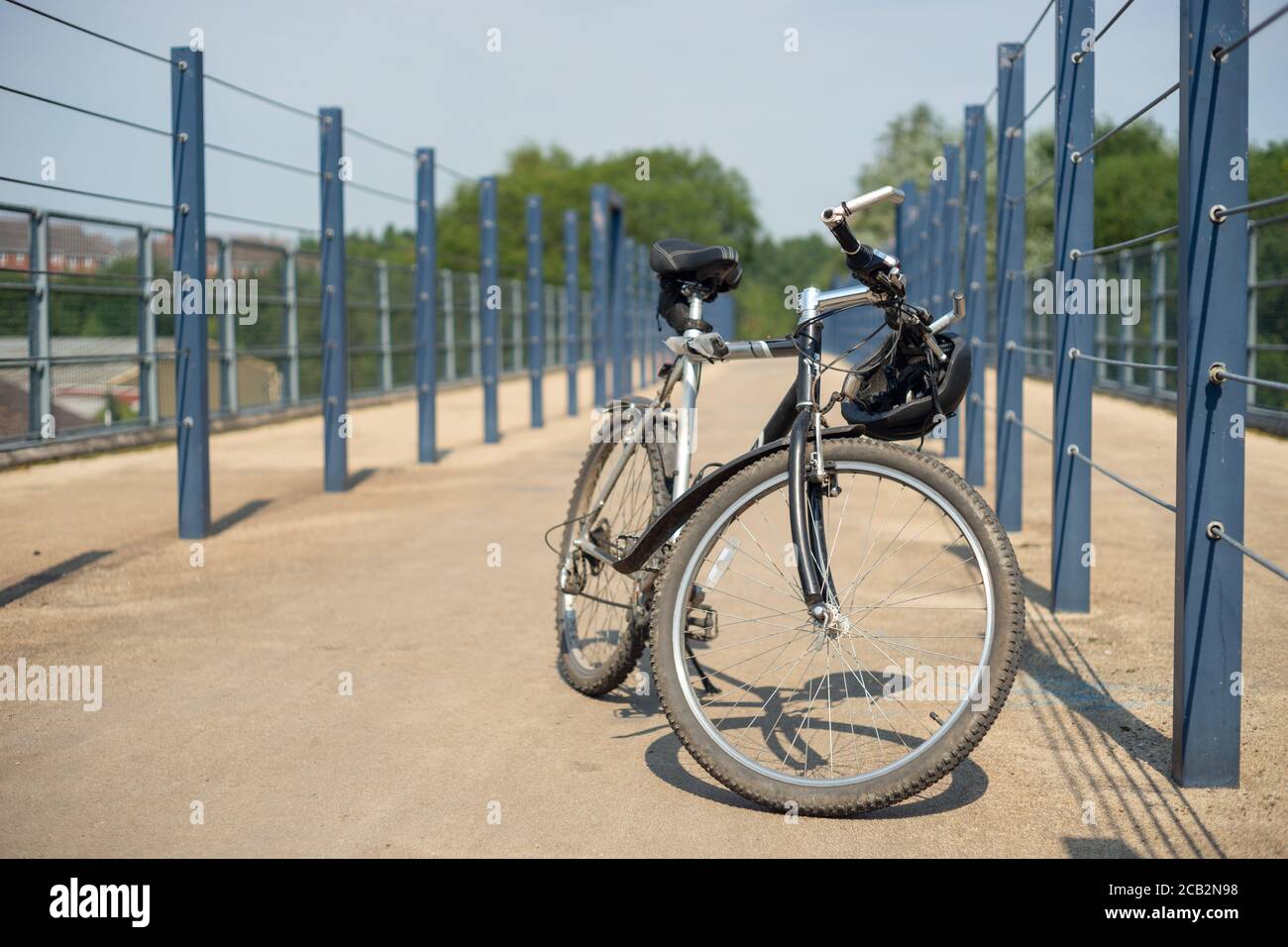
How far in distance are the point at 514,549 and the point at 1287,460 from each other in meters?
6.00

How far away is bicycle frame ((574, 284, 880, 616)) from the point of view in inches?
134

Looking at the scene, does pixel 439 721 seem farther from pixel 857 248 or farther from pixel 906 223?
pixel 906 223

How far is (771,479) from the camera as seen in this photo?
11.4 ft

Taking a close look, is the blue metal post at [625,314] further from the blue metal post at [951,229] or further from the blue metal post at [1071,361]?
the blue metal post at [1071,361]

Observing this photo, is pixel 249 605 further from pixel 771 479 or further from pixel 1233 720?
pixel 1233 720

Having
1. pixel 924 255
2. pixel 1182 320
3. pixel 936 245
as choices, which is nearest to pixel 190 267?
pixel 1182 320

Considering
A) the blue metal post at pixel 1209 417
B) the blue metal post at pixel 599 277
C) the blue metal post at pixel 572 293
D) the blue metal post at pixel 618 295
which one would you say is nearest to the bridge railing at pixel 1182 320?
the blue metal post at pixel 1209 417

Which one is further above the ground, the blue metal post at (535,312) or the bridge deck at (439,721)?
the blue metal post at (535,312)

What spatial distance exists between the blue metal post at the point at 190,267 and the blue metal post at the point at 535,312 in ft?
28.4

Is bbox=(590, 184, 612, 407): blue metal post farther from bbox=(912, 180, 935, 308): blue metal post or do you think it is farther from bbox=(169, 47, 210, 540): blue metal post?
bbox=(169, 47, 210, 540): blue metal post

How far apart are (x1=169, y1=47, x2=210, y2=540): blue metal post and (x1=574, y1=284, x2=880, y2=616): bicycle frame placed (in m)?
4.30

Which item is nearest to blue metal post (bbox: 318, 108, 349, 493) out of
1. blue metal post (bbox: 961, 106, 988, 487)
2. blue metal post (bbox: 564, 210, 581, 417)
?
blue metal post (bbox: 961, 106, 988, 487)

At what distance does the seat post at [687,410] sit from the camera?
4008mm

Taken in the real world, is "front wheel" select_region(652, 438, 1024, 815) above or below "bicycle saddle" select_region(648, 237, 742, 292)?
below
